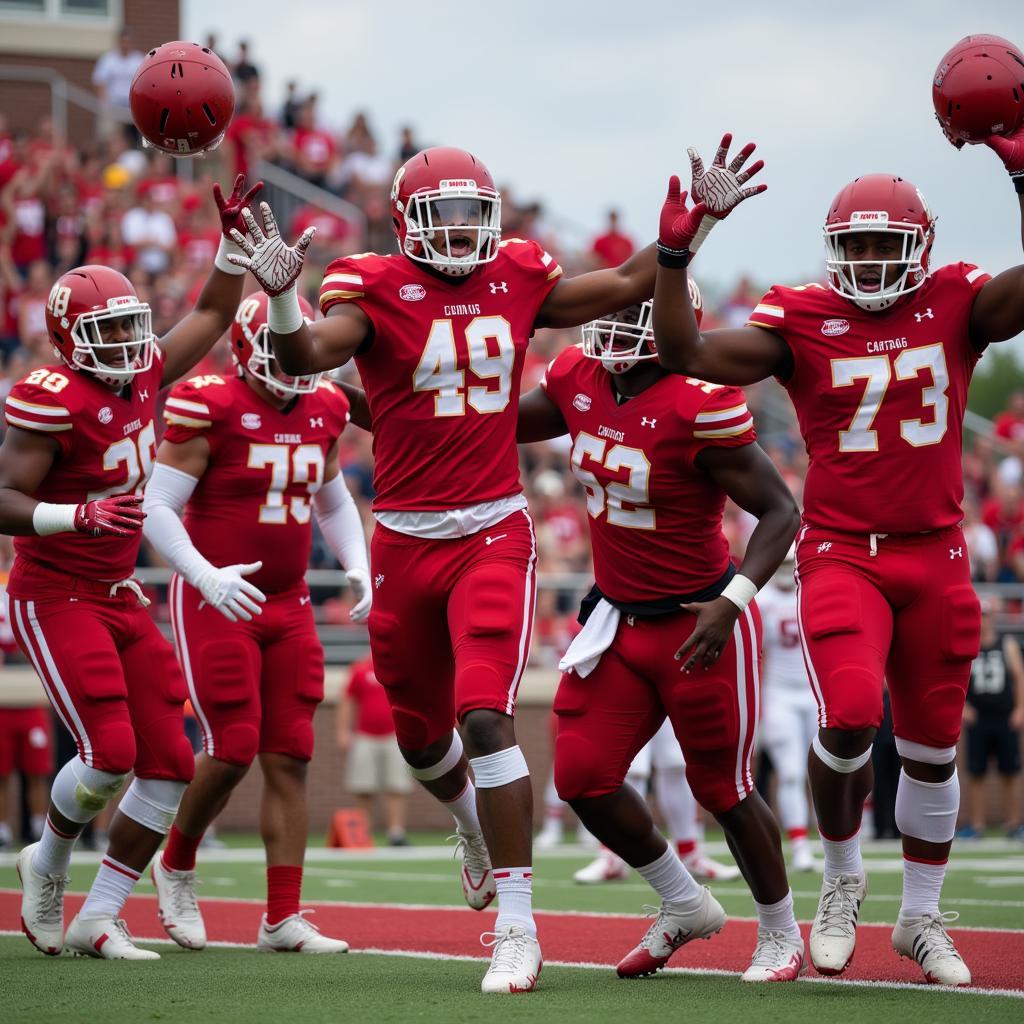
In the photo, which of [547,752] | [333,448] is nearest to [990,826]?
[547,752]

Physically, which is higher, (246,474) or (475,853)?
(246,474)

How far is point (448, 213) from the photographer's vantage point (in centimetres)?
551

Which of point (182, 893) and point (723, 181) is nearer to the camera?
point (723, 181)

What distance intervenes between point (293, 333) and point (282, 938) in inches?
93.0

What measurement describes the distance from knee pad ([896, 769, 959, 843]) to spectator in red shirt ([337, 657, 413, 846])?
7.96 metres

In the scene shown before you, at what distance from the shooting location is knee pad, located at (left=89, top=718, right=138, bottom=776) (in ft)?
19.7

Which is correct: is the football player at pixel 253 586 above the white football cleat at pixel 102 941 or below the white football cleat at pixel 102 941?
above

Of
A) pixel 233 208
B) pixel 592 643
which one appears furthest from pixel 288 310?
pixel 592 643

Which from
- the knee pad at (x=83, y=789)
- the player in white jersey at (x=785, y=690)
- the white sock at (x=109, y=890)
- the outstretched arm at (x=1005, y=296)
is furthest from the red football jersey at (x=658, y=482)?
the player in white jersey at (x=785, y=690)

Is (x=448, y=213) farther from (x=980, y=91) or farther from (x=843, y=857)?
(x=843, y=857)

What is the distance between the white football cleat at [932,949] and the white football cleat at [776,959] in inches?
12.4

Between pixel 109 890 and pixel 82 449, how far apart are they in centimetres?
154

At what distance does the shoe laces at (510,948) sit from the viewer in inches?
198

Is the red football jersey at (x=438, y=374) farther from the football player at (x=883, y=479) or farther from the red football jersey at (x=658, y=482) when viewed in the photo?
the football player at (x=883, y=479)
